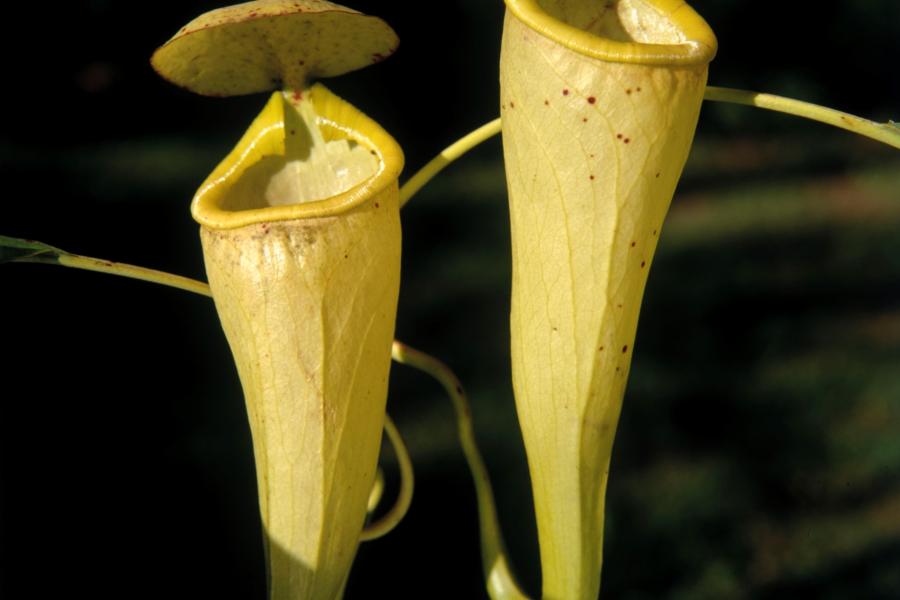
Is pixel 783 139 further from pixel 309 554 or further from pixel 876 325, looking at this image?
pixel 309 554

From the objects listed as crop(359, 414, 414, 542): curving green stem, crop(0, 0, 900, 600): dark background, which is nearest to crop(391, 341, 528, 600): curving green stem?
crop(359, 414, 414, 542): curving green stem

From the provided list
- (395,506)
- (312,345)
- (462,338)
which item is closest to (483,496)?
(395,506)

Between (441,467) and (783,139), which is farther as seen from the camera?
(783,139)

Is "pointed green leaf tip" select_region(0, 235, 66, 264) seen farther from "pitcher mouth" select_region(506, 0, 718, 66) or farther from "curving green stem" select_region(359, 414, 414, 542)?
"pitcher mouth" select_region(506, 0, 718, 66)

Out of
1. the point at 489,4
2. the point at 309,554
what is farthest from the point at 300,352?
the point at 489,4

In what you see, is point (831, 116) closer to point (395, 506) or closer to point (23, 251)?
point (395, 506)

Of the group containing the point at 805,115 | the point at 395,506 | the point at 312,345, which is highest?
the point at 805,115
